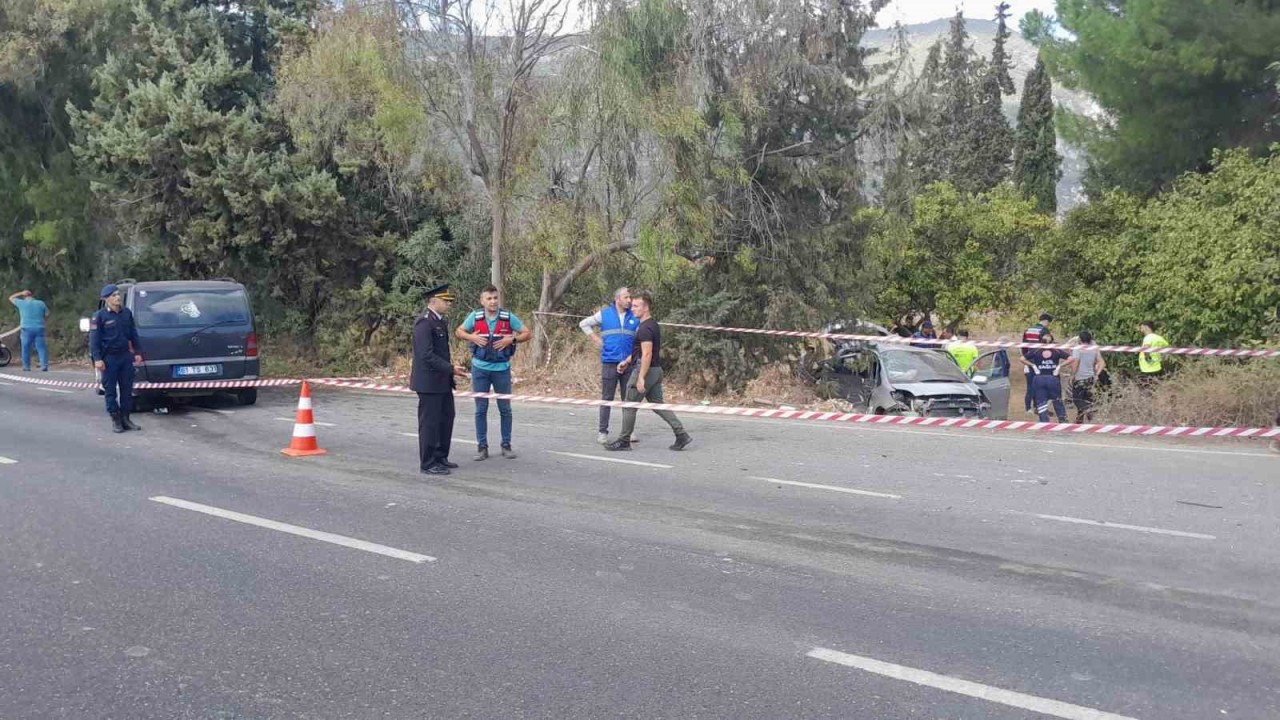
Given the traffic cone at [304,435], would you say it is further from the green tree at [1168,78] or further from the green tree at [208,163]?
the green tree at [1168,78]

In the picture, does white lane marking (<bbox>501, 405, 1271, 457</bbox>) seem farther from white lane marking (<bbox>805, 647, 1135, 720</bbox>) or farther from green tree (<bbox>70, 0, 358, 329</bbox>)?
green tree (<bbox>70, 0, 358, 329</bbox>)

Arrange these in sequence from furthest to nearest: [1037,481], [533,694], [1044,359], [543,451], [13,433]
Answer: [1044,359] → [13,433] → [543,451] → [1037,481] → [533,694]

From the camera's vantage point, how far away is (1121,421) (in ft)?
48.7

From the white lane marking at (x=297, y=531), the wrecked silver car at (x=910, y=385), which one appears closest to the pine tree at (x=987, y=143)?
the wrecked silver car at (x=910, y=385)

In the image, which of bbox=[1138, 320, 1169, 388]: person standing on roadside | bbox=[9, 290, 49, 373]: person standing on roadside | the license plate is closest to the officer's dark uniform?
the license plate

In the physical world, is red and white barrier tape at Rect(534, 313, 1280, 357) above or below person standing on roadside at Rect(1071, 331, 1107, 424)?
above

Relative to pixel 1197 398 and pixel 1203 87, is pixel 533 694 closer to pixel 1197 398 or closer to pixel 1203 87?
pixel 1197 398

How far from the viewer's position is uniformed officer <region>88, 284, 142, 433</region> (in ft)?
41.4

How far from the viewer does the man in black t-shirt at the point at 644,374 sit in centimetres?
1142

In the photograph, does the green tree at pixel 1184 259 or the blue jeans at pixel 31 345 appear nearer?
the green tree at pixel 1184 259

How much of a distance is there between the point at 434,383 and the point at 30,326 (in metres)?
15.8

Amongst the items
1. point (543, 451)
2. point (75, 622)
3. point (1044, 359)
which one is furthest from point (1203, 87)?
point (75, 622)

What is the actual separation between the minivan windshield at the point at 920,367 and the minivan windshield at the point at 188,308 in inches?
361

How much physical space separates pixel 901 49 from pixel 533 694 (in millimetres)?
16053
